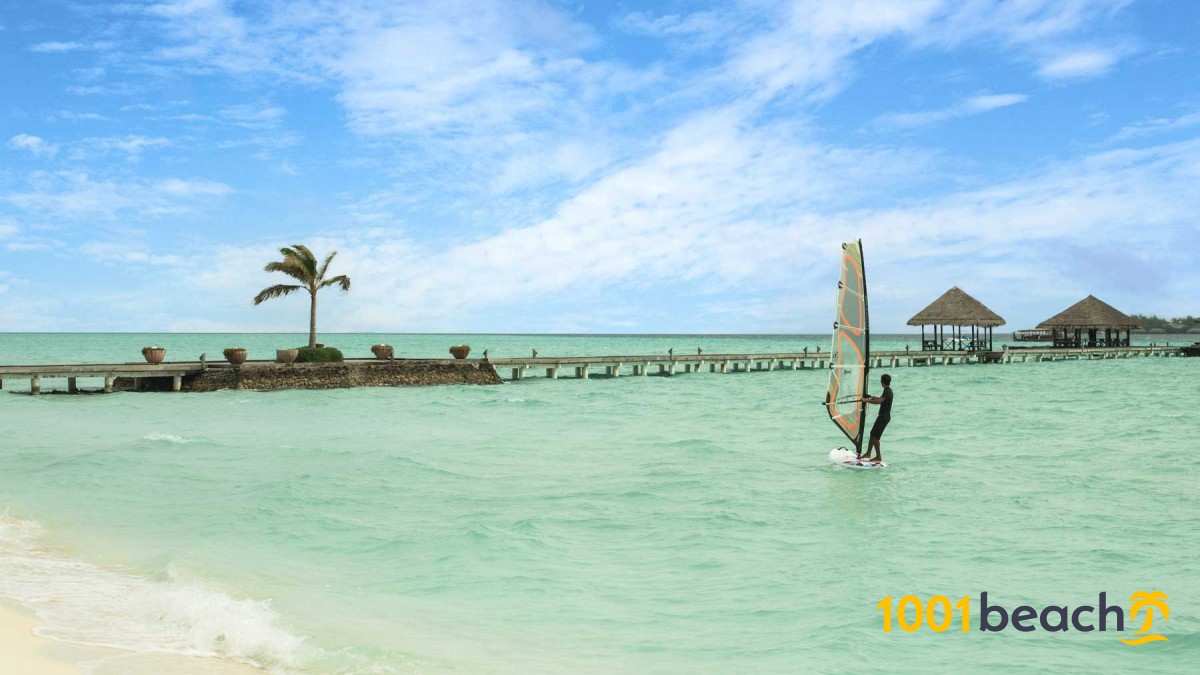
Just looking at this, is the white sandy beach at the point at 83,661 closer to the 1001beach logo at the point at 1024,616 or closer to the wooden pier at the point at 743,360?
the 1001beach logo at the point at 1024,616

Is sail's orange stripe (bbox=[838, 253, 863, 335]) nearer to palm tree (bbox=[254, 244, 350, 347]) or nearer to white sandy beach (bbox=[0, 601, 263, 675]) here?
white sandy beach (bbox=[0, 601, 263, 675])

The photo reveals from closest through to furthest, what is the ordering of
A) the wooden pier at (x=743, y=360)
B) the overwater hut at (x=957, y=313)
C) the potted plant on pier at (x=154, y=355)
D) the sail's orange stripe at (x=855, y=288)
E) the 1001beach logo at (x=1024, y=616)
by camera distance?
1. the 1001beach logo at (x=1024, y=616)
2. the sail's orange stripe at (x=855, y=288)
3. the potted plant on pier at (x=154, y=355)
4. the wooden pier at (x=743, y=360)
5. the overwater hut at (x=957, y=313)

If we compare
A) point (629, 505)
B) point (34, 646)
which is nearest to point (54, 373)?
point (629, 505)

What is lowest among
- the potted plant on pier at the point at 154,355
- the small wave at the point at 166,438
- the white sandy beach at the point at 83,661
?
the white sandy beach at the point at 83,661

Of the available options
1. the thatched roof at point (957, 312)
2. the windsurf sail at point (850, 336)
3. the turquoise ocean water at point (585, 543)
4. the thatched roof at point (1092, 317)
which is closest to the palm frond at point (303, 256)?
the turquoise ocean water at point (585, 543)

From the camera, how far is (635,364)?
54.9m

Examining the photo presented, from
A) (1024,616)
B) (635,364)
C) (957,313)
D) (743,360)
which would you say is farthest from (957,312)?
(1024,616)

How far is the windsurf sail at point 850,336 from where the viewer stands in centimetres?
1617

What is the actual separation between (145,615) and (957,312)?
6552 cm

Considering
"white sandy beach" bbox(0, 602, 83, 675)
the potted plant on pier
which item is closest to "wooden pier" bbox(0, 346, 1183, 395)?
the potted plant on pier

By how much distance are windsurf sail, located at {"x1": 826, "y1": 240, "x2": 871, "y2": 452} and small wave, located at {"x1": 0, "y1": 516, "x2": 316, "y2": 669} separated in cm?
1093

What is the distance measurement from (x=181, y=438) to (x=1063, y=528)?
64.4 feet

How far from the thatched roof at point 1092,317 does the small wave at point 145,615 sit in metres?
81.9

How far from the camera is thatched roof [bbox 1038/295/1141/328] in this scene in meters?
77.0
